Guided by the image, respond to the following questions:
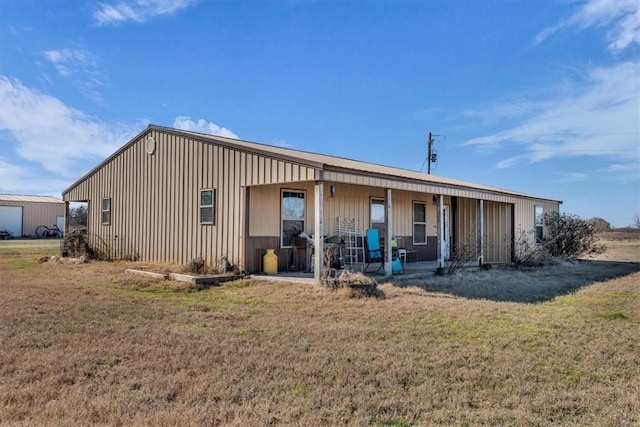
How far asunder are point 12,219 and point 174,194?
2839 cm

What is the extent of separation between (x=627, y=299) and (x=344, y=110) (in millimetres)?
12645

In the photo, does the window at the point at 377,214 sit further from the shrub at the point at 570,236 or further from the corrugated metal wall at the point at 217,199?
the shrub at the point at 570,236

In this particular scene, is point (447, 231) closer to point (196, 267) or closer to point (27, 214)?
point (196, 267)

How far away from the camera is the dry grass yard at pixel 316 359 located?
3027 millimetres

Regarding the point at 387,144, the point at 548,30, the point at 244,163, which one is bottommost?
the point at 244,163

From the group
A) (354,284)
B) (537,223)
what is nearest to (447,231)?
(537,223)

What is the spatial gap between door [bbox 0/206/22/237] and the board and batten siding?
22.2 meters

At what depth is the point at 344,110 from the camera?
59.7ft

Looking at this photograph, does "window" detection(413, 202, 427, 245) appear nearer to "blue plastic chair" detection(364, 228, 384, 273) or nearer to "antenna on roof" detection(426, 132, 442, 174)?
"blue plastic chair" detection(364, 228, 384, 273)

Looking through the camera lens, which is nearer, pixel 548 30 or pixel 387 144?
pixel 548 30

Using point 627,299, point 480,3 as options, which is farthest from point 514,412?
point 480,3

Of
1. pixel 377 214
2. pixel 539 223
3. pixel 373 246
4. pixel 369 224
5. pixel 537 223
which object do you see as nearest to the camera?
pixel 373 246

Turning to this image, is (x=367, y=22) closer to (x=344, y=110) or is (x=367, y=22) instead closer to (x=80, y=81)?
(x=344, y=110)

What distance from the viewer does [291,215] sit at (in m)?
10.7
